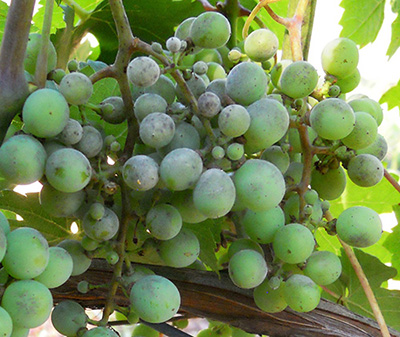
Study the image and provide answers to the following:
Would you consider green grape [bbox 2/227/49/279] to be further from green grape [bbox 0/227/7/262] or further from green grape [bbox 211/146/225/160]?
green grape [bbox 211/146/225/160]

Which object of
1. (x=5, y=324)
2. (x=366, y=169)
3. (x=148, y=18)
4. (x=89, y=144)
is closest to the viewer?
(x=5, y=324)

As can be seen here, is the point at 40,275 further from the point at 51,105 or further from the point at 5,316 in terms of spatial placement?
the point at 51,105

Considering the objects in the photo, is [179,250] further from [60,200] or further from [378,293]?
[378,293]

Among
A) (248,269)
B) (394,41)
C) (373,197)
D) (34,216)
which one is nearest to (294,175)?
(248,269)

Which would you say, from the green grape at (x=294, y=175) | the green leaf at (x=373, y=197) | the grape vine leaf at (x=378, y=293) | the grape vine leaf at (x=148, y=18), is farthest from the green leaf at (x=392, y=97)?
the green grape at (x=294, y=175)

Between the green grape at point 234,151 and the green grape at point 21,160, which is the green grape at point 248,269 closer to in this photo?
the green grape at point 234,151

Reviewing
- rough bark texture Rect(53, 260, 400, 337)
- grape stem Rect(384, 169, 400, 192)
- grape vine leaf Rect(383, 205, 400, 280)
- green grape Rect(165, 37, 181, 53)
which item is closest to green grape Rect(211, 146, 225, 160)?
green grape Rect(165, 37, 181, 53)

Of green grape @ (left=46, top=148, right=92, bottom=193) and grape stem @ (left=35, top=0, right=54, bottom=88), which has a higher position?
grape stem @ (left=35, top=0, right=54, bottom=88)
